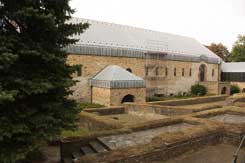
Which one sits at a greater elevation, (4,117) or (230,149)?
(4,117)

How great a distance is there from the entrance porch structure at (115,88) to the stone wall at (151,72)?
91 cm

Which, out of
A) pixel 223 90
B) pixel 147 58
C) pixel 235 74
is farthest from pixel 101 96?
pixel 235 74

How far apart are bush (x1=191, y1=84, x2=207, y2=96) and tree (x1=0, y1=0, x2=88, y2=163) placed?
95.9 feet

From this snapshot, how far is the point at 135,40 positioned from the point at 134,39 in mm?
211

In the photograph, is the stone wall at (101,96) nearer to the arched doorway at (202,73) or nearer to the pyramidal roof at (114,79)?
the pyramidal roof at (114,79)

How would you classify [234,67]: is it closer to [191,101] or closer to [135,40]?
[135,40]

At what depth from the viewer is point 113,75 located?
800 inches

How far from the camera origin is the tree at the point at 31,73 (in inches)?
181

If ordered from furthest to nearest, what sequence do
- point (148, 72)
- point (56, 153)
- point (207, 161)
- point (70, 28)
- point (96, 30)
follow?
1. point (148, 72)
2. point (96, 30)
3. point (56, 153)
4. point (207, 161)
5. point (70, 28)

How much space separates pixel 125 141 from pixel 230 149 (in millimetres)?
3764

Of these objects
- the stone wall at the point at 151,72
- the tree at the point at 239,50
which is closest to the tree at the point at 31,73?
the stone wall at the point at 151,72

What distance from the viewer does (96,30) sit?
2527 cm

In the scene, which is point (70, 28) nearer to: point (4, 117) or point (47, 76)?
point (47, 76)

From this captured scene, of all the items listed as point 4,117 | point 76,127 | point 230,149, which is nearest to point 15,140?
point 4,117
